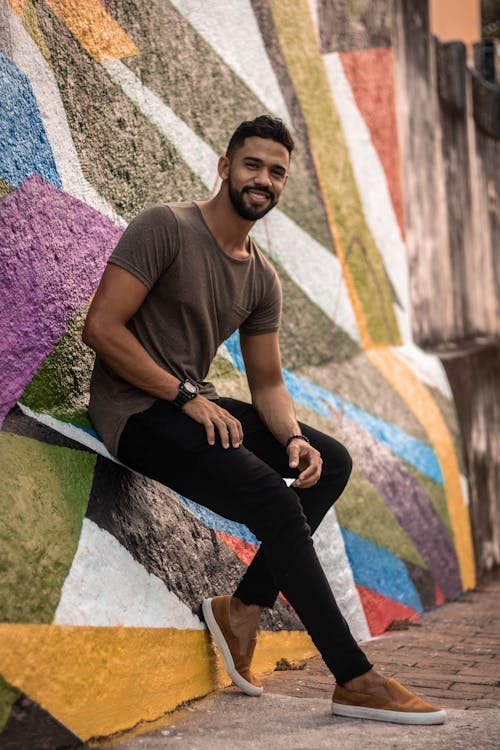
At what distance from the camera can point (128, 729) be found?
2932 mm

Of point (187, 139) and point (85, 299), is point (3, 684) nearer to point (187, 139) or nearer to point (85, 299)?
point (85, 299)

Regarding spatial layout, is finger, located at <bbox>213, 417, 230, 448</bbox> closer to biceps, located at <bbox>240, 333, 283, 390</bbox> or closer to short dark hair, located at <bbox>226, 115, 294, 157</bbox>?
biceps, located at <bbox>240, 333, 283, 390</bbox>

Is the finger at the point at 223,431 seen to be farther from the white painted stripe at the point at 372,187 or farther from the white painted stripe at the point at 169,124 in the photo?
the white painted stripe at the point at 372,187

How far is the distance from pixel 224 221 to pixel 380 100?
3351mm

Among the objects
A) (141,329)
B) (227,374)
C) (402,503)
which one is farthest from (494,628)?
(141,329)

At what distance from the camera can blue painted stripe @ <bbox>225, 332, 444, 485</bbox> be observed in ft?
15.4

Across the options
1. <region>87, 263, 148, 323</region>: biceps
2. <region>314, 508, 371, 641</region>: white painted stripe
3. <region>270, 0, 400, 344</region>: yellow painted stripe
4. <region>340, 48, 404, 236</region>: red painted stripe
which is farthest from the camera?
<region>340, 48, 404, 236</region>: red painted stripe

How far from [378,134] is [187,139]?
2.23 meters

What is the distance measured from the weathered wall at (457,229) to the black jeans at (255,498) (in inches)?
138

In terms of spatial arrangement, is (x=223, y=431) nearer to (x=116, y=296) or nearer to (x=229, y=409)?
(x=229, y=409)

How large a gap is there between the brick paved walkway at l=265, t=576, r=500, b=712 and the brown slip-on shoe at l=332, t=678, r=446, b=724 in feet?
1.03

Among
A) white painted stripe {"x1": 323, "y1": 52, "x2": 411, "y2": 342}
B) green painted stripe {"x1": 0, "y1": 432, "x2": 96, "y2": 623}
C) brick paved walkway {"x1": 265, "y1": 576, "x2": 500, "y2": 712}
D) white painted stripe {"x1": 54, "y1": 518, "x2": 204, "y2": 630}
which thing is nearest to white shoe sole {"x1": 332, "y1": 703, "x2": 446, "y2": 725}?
brick paved walkway {"x1": 265, "y1": 576, "x2": 500, "y2": 712}

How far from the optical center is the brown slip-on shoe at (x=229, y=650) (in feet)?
11.0

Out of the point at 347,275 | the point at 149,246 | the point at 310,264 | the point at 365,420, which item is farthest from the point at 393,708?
the point at 347,275
